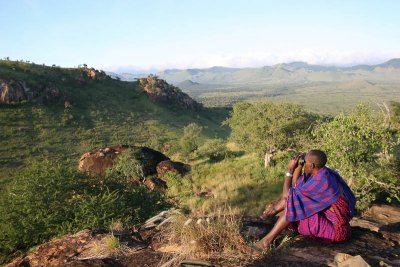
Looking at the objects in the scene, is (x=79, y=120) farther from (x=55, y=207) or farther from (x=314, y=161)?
(x=314, y=161)

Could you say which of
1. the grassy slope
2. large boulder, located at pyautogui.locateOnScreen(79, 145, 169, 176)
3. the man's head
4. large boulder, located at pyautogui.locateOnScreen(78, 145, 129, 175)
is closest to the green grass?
large boulder, located at pyautogui.locateOnScreen(79, 145, 169, 176)

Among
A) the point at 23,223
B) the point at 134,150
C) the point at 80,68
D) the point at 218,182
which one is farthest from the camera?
the point at 80,68

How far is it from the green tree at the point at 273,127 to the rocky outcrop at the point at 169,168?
171 inches

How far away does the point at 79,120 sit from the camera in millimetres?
46531

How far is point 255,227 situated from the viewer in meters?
6.45

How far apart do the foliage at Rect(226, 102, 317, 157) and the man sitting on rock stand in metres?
15.0

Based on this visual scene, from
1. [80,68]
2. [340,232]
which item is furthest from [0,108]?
[340,232]

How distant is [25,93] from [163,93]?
22.6 metres

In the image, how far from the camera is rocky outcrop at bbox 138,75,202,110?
2414 inches

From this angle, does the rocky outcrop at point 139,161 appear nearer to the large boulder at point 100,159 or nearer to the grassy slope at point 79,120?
the large boulder at point 100,159

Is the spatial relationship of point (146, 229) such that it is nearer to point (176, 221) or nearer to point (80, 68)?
point (176, 221)

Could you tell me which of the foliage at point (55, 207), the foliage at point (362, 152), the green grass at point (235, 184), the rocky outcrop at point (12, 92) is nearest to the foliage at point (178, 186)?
the green grass at point (235, 184)

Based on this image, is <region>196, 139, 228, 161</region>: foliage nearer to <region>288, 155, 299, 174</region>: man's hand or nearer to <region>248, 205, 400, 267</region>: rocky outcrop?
<region>248, 205, 400, 267</region>: rocky outcrop

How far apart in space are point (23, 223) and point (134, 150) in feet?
52.0
